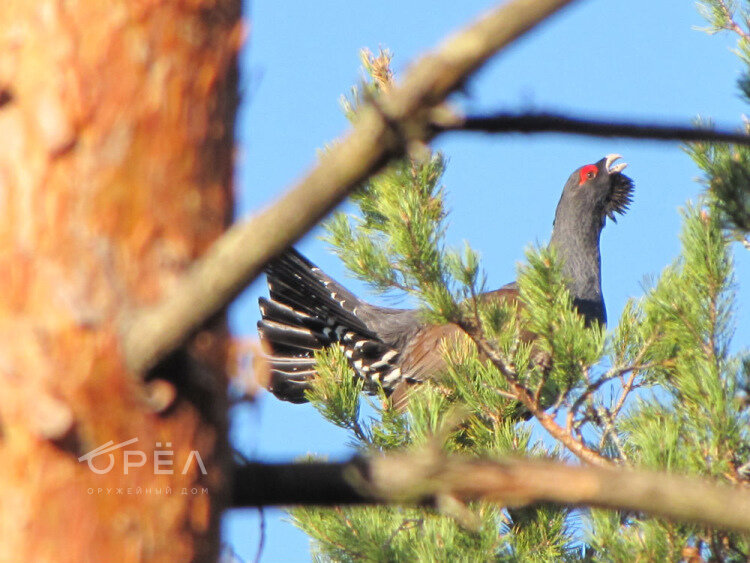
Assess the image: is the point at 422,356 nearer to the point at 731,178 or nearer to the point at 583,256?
the point at 583,256

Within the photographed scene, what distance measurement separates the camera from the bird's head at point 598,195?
620cm

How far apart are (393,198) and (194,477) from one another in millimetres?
2693

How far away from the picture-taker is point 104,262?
94 centimetres

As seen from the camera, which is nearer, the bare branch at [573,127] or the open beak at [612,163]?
the bare branch at [573,127]

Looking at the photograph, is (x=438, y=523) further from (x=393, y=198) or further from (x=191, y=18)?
(x=191, y=18)

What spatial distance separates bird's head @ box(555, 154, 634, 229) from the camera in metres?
6.20

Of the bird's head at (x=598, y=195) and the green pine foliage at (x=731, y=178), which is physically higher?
the bird's head at (x=598, y=195)

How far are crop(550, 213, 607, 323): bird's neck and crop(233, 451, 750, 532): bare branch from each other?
4.75 metres

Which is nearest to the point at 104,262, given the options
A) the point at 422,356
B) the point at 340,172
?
the point at 340,172

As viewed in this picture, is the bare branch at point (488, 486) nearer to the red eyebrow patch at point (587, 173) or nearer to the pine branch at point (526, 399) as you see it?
the pine branch at point (526, 399)

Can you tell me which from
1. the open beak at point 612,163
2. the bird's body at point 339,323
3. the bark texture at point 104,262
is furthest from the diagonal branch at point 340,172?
the open beak at point 612,163

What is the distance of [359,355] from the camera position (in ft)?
19.4

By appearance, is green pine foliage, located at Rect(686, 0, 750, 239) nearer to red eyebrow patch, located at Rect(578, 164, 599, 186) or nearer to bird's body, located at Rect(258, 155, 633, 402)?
bird's body, located at Rect(258, 155, 633, 402)

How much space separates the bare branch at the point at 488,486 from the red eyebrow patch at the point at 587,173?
5574 mm
